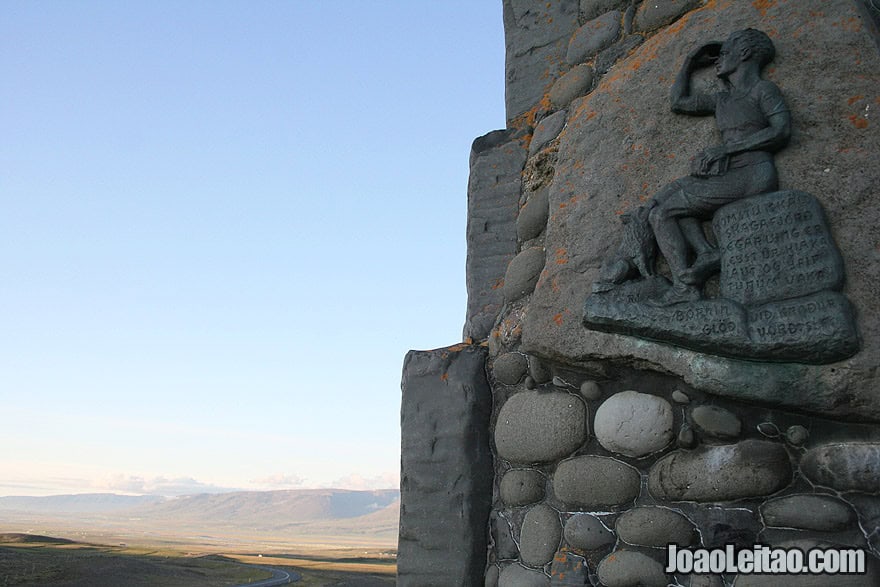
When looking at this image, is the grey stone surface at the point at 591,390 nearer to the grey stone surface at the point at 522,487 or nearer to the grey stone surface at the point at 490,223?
Result: the grey stone surface at the point at 522,487

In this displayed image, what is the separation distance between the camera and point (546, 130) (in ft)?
9.69

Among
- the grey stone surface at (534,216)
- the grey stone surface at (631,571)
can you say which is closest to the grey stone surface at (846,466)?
the grey stone surface at (631,571)

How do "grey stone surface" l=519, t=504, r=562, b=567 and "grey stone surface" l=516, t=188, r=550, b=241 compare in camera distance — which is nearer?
"grey stone surface" l=519, t=504, r=562, b=567

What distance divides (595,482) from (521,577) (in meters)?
0.43

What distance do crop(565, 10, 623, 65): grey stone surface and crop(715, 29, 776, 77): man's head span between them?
2.10 feet

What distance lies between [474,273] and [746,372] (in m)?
1.32

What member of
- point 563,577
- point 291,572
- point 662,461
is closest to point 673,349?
point 662,461

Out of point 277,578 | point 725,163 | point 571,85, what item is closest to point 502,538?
point 725,163

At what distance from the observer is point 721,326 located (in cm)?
193

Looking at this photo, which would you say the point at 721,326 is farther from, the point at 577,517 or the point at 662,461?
the point at 577,517

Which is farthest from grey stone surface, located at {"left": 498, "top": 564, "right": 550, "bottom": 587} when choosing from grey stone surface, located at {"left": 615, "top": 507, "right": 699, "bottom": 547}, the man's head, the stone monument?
the man's head

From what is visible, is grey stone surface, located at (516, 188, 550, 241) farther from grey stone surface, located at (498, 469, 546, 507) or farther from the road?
the road

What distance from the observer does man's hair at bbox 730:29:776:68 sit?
219 centimetres

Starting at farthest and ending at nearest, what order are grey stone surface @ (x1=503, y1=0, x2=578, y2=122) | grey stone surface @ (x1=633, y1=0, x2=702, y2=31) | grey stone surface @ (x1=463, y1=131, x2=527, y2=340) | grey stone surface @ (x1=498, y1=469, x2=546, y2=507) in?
grey stone surface @ (x1=503, y1=0, x2=578, y2=122) < grey stone surface @ (x1=463, y1=131, x2=527, y2=340) < grey stone surface @ (x1=633, y1=0, x2=702, y2=31) < grey stone surface @ (x1=498, y1=469, x2=546, y2=507)
